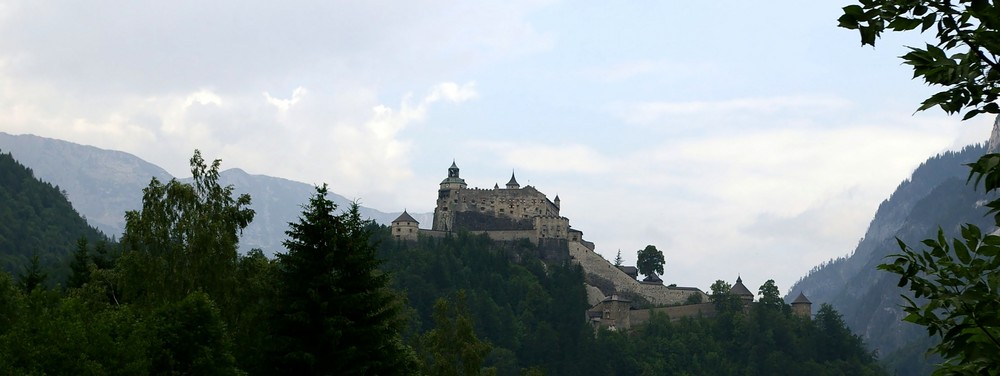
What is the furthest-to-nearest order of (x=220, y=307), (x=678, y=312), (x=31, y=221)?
(x=31, y=221), (x=678, y=312), (x=220, y=307)

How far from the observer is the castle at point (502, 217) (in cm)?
17312

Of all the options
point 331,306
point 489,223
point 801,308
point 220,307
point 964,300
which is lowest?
point 964,300

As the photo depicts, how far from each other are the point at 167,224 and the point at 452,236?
12557 cm

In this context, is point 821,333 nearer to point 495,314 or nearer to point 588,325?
point 588,325

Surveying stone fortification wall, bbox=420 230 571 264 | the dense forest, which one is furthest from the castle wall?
the dense forest

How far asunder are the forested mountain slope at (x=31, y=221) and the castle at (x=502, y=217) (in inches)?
1767

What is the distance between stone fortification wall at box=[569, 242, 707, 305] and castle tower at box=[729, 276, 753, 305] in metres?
6.87

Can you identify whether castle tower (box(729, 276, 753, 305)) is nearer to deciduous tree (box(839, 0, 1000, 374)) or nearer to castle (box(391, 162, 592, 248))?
castle (box(391, 162, 592, 248))

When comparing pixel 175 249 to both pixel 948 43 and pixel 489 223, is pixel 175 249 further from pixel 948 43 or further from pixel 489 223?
pixel 489 223

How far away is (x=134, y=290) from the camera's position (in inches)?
1818

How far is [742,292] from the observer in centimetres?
17788

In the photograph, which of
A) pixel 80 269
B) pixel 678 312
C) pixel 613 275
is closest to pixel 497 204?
pixel 613 275

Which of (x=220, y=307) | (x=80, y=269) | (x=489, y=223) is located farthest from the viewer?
(x=489, y=223)

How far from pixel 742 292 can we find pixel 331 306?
472ft
